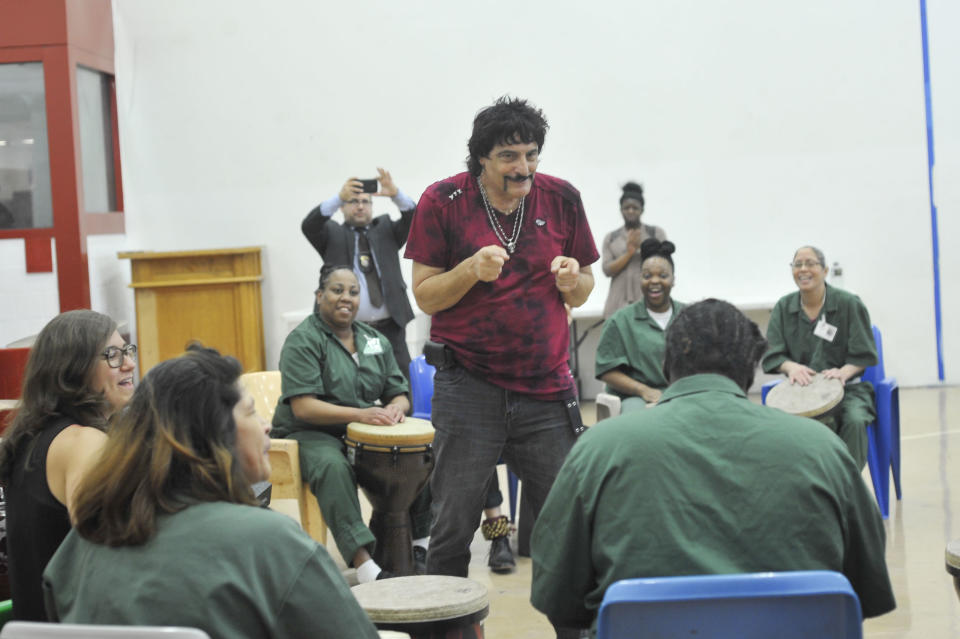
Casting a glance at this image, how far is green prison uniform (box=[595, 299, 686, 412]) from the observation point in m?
4.60

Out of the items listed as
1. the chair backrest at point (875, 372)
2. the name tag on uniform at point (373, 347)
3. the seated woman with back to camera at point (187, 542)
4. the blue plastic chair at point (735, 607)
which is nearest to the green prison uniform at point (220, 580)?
the seated woman with back to camera at point (187, 542)

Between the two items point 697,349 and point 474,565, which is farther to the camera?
point 474,565

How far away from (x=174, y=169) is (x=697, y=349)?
7.30 m

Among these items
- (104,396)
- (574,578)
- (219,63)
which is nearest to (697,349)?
(574,578)

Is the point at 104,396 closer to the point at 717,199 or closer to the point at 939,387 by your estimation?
the point at 717,199

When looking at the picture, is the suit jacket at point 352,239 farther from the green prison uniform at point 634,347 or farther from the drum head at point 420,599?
the drum head at point 420,599

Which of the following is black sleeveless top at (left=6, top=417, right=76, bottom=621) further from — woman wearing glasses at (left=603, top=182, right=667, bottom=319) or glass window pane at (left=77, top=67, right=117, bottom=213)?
glass window pane at (left=77, top=67, right=117, bottom=213)

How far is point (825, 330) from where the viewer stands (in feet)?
15.4

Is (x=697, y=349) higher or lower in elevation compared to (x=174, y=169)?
lower

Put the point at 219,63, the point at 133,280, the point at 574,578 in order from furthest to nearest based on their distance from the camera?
the point at 219,63 → the point at 133,280 → the point at 574,578

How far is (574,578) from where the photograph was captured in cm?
185

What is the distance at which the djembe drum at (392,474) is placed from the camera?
379 centimetres

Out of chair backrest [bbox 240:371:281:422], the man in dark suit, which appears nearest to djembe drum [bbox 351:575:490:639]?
chair backrest [bbox 240:371:281:422]

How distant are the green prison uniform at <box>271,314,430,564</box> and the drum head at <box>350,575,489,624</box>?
1.49m
